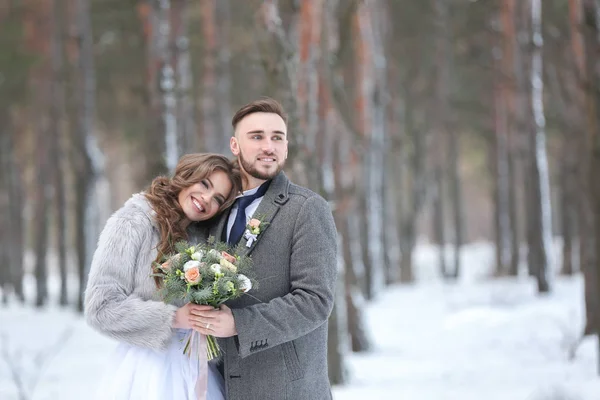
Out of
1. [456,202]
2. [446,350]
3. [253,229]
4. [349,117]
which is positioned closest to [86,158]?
[349,117]

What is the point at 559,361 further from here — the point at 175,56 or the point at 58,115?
the point at 58,115

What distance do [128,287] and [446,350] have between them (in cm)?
769

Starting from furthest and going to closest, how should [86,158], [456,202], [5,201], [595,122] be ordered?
1. [456,202]
2. [5,201]
3. [86,158]
4. [595,122]

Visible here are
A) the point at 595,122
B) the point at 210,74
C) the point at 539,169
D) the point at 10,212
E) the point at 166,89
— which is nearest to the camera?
the point at 595,122

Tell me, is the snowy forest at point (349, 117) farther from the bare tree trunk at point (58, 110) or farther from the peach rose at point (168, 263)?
the peach rose at point (168, 263)

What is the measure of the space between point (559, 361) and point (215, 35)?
1104cm

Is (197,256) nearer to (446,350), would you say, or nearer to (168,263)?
(168,263)

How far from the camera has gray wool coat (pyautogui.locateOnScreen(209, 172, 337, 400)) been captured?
10.5 feet

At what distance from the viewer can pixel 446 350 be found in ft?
34.7

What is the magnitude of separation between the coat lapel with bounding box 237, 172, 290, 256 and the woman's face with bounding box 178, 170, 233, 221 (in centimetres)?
18

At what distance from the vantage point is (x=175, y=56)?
1100 cm

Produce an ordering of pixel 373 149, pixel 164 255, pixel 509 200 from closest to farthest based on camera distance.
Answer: pixel 164 255
pixel 373 149
pixel 509 200

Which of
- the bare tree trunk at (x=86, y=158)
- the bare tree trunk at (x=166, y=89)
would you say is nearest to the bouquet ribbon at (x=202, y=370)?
the bare tree trunk at (x=166, y=89)

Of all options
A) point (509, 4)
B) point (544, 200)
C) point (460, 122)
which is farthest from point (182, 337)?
point (460, 122)
